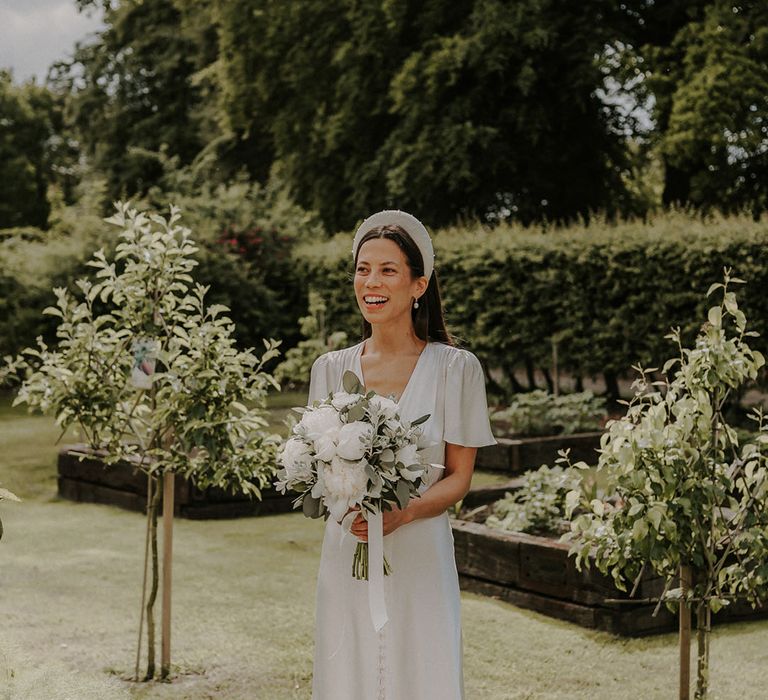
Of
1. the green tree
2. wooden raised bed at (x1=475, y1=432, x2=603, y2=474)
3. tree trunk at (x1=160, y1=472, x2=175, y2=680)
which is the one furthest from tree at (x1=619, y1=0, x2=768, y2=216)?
the green tree

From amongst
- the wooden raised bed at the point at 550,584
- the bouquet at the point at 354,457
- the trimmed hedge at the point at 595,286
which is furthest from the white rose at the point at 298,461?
the trimmed hedge at the point at 595,286

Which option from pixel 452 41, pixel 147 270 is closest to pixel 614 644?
pixel 147 270

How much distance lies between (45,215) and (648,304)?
44.9m

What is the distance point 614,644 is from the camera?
621 centimetres

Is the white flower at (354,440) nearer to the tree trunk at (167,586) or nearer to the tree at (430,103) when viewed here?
the tree trunk at (167,586)

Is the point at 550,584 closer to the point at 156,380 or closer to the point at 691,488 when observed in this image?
the point at 691,488

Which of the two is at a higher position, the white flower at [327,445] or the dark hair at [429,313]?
the dark hair at [429,313]

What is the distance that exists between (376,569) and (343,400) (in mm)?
505

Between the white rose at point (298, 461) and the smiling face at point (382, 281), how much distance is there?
54 cm

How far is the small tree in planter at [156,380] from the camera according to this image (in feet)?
18.4

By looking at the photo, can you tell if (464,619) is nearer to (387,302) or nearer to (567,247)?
(387,302)

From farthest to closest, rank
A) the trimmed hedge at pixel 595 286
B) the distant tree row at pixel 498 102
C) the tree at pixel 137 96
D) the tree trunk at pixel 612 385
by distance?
the tree at pixel 137 96 < the distant tree row at pixel 498 102 < the tree trunk at pixel 612 385 < the trimmed hedge at pixel 595 286

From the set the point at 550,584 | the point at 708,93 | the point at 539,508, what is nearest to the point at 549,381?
the point at 708,93

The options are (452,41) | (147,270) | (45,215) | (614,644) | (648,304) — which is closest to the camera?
(147,270)
